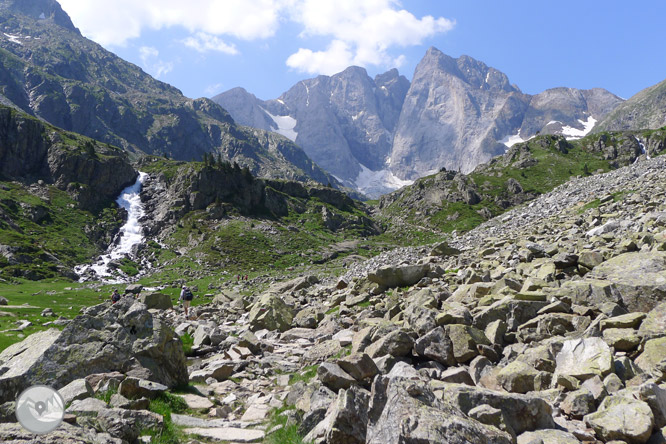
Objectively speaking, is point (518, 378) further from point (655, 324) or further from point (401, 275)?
point (401, 275)

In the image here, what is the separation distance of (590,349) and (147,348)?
48.4 feet

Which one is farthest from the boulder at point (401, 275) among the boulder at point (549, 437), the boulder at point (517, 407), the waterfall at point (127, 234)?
the waterfall at point (127, 234)

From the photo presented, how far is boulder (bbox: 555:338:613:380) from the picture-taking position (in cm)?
871

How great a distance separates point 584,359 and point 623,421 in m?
2.87

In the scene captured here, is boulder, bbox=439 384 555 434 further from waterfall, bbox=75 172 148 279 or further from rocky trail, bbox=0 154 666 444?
waterfall, bbox=75 172 148 279

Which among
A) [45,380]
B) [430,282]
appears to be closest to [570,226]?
[430,282]

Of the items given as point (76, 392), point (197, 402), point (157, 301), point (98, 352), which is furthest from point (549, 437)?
point (157, 301)

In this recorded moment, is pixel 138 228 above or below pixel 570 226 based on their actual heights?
above

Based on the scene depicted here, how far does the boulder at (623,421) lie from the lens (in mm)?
6391

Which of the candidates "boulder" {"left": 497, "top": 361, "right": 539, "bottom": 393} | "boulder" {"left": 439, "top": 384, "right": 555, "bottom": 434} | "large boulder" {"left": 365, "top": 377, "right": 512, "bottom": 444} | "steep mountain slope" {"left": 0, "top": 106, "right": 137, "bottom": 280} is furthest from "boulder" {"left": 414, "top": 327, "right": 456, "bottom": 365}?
"steep mountain slope" {"left": 0, "top": 106, "right": 137, "bottom": 280}

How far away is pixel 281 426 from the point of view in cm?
996

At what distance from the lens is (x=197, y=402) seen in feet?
42.4

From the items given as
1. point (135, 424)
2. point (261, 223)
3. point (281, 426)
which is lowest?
point (281, 426)

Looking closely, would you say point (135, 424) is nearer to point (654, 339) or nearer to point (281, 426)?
point (281, 426)
